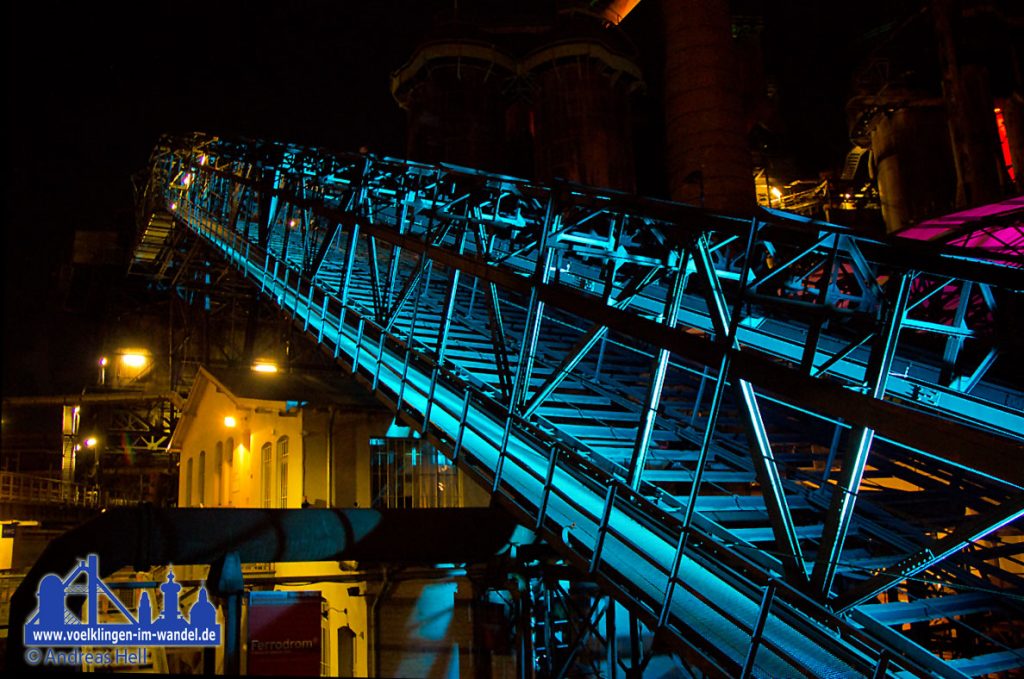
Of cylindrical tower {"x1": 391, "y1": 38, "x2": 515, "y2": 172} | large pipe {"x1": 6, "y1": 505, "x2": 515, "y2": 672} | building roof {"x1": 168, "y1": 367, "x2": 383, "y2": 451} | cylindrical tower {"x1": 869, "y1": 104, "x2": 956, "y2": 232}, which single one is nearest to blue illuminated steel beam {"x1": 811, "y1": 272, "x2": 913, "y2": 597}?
large pipe {"x1": 6, "y1": 505, "x2": 515, "y2": 672}

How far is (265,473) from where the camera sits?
1928 centimetres

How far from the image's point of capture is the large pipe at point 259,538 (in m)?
8.31

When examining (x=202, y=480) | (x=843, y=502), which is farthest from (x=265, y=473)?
(x=843, y=502)

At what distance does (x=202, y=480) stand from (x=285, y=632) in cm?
1656

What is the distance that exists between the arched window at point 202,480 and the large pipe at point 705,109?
57.9ft

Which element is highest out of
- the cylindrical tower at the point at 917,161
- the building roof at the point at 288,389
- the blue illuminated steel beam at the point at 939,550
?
the cylindrical tower at the point at 917,161

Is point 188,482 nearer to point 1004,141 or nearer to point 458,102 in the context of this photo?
point 458,102

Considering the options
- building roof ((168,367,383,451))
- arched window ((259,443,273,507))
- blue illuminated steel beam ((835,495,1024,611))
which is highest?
blue illuminated steel beam ((835,495,1024,611))

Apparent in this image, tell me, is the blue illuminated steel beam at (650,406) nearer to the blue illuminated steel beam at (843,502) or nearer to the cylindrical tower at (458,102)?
the blue illuminated steel beam at (843,502)

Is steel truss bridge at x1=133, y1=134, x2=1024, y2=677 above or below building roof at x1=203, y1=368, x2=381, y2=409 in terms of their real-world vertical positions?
above

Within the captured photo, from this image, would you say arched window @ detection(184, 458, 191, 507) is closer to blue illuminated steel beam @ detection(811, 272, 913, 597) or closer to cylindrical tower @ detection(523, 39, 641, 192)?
cylindrical tower @ detection(523, 39, 641, 192)

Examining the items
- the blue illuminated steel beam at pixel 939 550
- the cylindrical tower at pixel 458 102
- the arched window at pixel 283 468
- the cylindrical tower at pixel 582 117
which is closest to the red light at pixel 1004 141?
the cylindrical tower at pixel 582 117

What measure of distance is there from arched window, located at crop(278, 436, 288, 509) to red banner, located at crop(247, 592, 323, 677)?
8520 millimetres

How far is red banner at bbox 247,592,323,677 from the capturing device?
9.58 m
